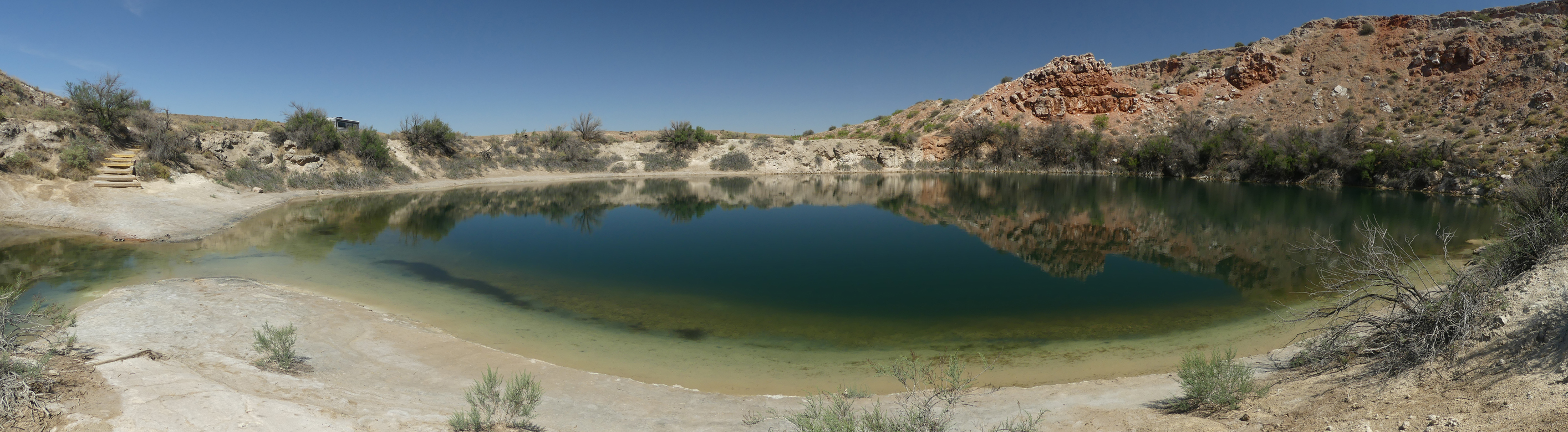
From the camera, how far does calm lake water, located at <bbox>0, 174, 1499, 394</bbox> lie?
685 centimetres

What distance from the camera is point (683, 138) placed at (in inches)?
1743

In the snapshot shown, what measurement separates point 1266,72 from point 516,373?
53148 millimetres

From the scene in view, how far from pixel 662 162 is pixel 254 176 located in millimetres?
22830

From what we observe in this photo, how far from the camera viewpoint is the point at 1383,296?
14.1ft

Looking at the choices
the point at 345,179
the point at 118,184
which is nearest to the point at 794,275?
the point at 118,184

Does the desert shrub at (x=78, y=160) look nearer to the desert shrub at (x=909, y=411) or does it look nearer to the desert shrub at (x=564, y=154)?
the desert shrub at (x=564, y=154)

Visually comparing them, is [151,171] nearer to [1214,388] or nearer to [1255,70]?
[1214,388]

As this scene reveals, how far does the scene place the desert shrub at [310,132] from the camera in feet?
84.4

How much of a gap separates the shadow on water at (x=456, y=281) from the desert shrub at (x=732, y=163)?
104ft

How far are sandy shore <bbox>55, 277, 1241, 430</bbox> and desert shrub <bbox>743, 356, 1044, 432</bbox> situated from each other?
0.64 feet

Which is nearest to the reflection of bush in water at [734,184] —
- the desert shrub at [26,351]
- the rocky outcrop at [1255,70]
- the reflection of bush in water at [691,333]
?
the reflection of bush in water at [691,333]

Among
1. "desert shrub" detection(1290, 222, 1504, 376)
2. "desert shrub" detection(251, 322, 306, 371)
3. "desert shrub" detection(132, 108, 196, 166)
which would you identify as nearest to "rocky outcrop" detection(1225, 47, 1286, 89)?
"desert shrub" detection(1290, 222, 1504, 376)

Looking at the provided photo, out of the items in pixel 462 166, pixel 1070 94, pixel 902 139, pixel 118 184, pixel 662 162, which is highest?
pixel 1070 94

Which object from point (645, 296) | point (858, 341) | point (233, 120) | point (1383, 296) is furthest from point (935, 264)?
point (233, 120)
